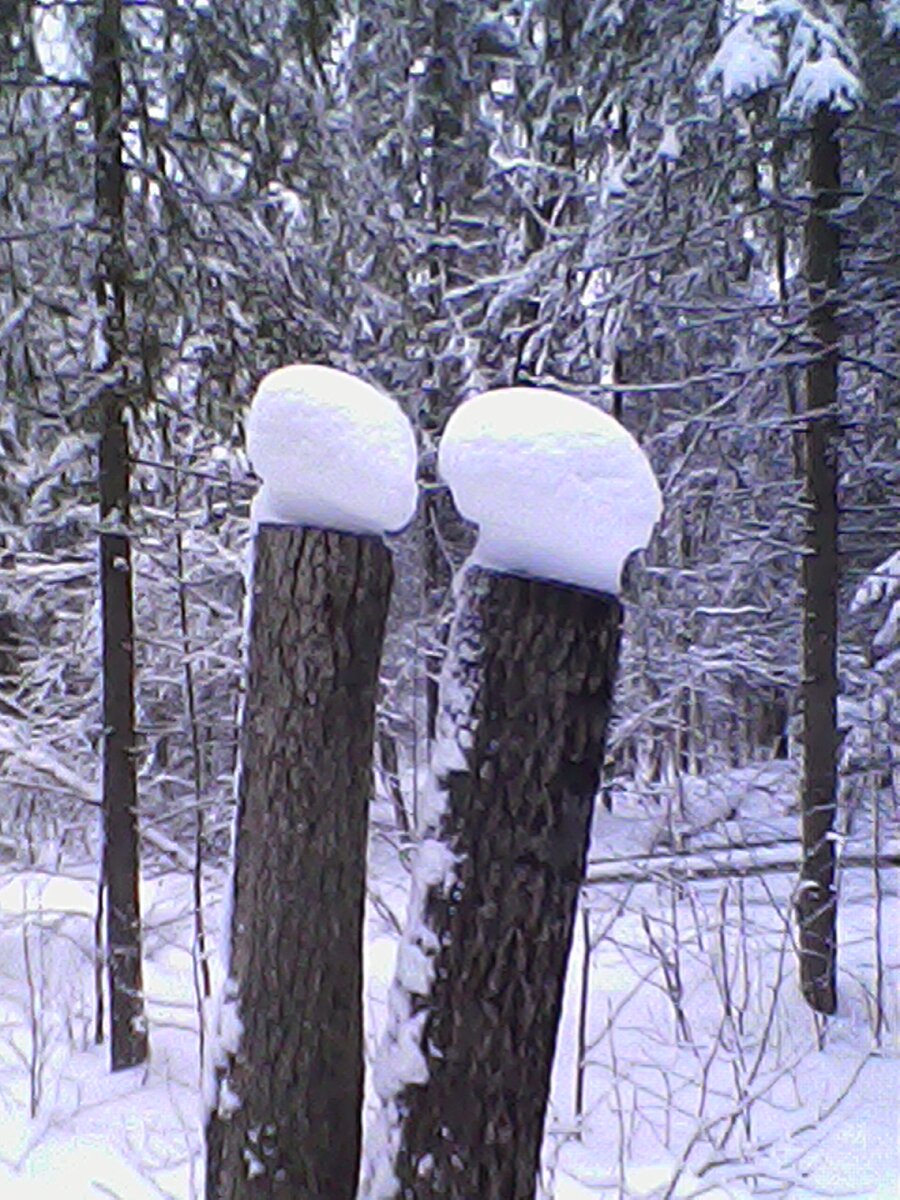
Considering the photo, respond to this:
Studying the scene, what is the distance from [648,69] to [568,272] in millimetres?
2464

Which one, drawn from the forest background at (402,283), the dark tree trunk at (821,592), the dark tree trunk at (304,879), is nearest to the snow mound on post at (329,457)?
the dark tree trunk at (304,879)

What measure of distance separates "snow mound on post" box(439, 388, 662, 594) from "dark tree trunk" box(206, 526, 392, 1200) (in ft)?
1.08

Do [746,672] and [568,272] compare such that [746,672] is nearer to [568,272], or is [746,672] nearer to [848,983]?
[848,983]

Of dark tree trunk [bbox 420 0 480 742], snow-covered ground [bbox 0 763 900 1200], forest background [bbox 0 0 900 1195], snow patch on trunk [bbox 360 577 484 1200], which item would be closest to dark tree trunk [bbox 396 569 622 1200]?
snow patch on trunk [bbox 360 577 484 1200]

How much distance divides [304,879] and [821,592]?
641 cm

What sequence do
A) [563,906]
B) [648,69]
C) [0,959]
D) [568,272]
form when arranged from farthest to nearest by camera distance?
[648,69]
[0,959]
[568,272]
[563,906]

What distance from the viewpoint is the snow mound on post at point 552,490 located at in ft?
6.25

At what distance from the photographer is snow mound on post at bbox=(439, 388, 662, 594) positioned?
6.25 feet

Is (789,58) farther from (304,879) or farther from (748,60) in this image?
(304,879)

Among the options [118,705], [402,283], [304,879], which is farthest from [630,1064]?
[402,283]

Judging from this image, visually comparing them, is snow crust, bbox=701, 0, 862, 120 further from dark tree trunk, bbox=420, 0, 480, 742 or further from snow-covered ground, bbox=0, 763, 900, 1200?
snow-covered ground, bbox=0, 763, 900, 1200

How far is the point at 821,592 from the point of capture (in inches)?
303

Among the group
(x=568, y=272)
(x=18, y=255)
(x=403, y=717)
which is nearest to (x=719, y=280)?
(x=568, y=272)

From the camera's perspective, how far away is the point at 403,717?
8.08 metres
